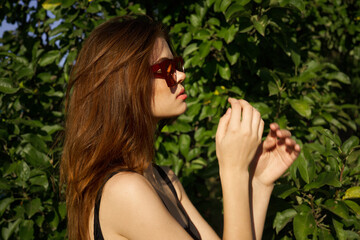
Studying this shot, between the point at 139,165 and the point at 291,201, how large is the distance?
78 cm

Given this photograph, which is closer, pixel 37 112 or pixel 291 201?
pixel 291 201

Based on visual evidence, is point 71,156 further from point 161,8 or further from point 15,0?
point 15,0

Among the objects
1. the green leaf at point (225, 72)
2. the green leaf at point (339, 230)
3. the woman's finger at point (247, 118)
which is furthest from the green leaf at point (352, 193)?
the green leaf at point (225, 72)

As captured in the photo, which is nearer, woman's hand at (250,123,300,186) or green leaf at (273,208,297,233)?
woman's hand at (250,123,300,186)

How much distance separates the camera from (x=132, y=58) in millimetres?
1192

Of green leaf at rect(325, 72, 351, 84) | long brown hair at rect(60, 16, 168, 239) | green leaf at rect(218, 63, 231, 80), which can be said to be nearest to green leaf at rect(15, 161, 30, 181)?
long brown hair at rect(60, 16, 168, 239)

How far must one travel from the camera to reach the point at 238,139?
3.39 feet

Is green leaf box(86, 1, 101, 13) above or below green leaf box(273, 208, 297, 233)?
above

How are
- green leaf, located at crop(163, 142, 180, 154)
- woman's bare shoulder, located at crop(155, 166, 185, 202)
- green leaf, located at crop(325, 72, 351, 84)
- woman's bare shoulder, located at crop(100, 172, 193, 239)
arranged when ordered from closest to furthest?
1. woman's bare shoulder, located at crop(100, 172, 193, 239)
2. woman's bare shoulder, located at crop(155, 166, 185, 202)
3. green leaf, located at crop(163, 142, 180, 154)
4. green leaf, located at crop(325, 72, 351, 84)

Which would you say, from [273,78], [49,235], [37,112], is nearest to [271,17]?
[273,78]

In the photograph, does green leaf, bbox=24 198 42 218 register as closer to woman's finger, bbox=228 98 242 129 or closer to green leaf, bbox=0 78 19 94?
green leaf, bbox=0 78 19 94

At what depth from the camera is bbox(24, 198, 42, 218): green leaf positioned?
1.82 m

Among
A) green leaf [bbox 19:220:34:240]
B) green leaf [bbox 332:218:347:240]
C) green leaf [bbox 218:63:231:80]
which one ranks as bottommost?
green leaf [bbox 19:220:34:240]

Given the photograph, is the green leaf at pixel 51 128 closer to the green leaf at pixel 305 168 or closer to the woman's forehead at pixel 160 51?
the woman's forehead at pixel 160 51
